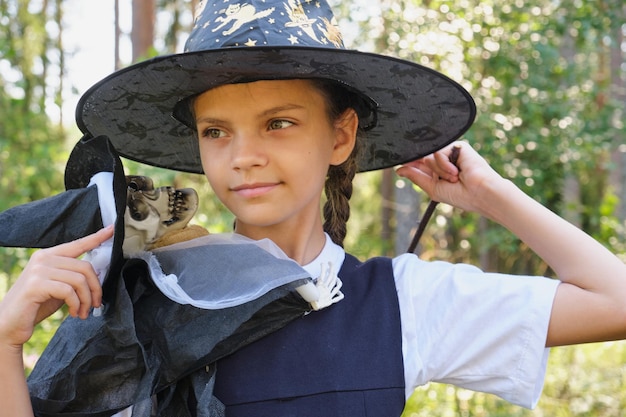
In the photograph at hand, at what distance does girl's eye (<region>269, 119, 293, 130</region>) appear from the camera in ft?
5.45

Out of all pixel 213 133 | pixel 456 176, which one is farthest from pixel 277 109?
pixel 456 176

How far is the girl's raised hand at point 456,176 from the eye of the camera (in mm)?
1854

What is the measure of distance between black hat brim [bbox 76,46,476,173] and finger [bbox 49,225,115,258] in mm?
386

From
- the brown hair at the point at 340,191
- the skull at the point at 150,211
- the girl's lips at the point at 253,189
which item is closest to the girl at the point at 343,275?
the girl's lips at the point at 253,189

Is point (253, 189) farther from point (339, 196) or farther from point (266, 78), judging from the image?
point (339, 196)

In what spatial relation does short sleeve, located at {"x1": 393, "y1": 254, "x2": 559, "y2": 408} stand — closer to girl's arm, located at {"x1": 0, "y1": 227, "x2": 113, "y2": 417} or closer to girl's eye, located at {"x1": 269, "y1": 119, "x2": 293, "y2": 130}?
girl's eye, located at {"x1": 269, "y1": 119, "x2": 293, "y2": 130}

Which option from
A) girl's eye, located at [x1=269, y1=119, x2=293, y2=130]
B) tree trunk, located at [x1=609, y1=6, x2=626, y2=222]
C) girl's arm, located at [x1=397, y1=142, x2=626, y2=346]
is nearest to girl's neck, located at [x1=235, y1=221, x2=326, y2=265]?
girl's eye, located at [x1=269, y1=119, x2=293, y2=130]

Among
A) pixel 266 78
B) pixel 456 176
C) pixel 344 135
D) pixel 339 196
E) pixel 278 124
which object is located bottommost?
pixel 339 196

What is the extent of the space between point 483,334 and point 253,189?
0.62 metres

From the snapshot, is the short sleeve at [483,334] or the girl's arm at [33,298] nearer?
the girl's arm at [33,298]

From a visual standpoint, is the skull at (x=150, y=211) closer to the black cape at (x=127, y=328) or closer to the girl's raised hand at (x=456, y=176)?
the black cape at (x=127, y=328)

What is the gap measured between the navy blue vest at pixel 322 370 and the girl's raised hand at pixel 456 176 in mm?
404

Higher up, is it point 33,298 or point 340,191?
point 33,298

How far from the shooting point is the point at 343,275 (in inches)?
71.6
